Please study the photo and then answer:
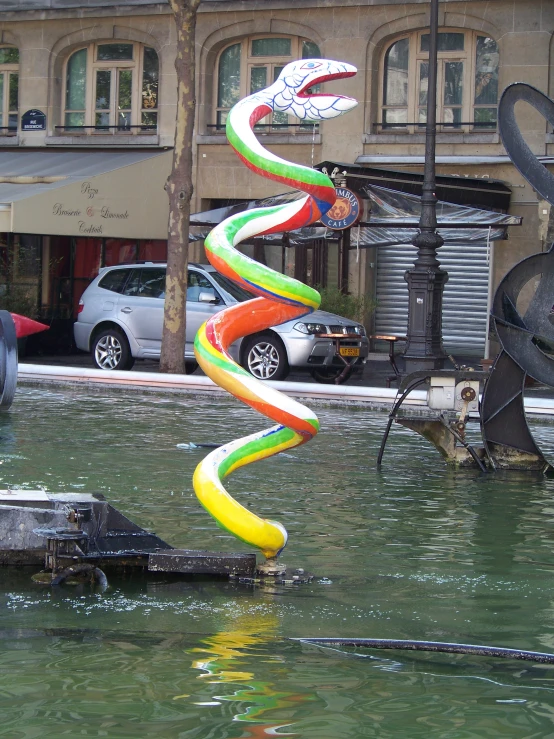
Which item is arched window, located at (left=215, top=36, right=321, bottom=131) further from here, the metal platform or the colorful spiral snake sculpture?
the metal platform

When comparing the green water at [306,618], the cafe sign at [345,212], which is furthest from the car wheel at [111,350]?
the green water at [306,618]

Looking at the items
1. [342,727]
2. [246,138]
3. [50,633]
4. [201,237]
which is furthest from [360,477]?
[201,237]

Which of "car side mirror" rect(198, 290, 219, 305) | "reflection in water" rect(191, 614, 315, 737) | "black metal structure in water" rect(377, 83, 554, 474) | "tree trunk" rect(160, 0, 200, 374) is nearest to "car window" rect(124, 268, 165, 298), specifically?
"car side mirror" rect(198, 290, 219, 305)

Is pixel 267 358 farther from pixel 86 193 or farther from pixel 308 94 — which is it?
pixel 308 94

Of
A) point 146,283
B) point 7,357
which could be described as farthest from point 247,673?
point 146,283

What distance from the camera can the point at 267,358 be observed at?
21172 mm

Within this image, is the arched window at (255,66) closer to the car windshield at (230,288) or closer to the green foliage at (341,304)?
the green foliage at (341,304)

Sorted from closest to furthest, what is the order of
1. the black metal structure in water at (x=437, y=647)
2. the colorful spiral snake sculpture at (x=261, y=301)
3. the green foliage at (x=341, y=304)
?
the black metal structure in water at (x=437, y=647), the colorful spiral snake sculpture at (x=261, y=301), the green foliage at (x=341, y=304)

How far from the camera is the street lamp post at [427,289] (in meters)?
21.4

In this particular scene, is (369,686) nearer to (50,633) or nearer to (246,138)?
(50,633)

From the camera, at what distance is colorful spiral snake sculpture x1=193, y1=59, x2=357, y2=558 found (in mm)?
8031

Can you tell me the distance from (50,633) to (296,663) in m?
1.25

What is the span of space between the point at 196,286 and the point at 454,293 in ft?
23.8

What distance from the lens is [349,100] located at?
27.8ft
